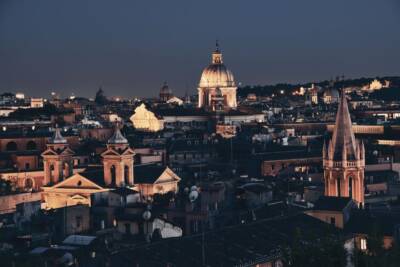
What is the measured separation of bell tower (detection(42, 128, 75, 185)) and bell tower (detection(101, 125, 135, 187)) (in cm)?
226

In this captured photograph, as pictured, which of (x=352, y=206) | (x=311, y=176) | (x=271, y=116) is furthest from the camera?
(x=271, y=116)

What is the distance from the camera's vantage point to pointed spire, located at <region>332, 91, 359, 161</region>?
4759cm

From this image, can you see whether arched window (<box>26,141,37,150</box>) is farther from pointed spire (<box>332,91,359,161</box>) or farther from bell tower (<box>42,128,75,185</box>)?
pointed spire (<box>332,91,359,161</box>)

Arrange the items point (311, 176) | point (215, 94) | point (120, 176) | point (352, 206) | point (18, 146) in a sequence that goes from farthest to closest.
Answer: point (215, 94), point (18, 146), point (311, 176), point (120, 176), point (352, 206)

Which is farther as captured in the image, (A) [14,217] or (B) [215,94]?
(B) [215,94]

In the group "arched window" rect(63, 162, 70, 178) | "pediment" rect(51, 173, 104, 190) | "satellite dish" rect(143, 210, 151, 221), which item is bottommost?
"satellite dish" rect(143, 210, 151, 221)

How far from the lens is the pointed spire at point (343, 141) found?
4759 centimetres

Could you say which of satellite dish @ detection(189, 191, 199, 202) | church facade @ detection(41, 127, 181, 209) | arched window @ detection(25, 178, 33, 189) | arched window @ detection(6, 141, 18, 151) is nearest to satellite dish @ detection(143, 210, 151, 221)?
satellite dish @ detection(189, 191, 199, 202)

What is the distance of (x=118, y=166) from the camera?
47.3 metres

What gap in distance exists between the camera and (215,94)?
10488 centimetres

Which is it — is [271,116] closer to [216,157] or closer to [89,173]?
[216,157]

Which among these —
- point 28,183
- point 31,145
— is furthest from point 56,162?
point 31,145

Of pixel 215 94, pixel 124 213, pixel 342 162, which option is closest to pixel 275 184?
pixel 342 162

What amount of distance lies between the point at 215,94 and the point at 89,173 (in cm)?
5728
